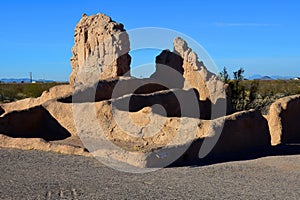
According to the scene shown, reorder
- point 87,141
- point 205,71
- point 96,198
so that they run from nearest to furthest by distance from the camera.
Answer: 1. point 96,198
2. point 87,141
3. point 205,71

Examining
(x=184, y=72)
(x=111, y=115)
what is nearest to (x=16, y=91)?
(x=184, y=72)

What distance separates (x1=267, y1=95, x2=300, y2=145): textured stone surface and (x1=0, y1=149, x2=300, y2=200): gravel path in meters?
2.95

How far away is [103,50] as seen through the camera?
68.4ft

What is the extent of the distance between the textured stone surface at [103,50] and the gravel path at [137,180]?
24.7ft

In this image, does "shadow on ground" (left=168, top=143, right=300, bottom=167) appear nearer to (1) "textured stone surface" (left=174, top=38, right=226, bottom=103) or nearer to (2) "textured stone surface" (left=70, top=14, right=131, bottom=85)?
(1) "textured stone surface" (left=174, top=38, right=226, bottom=103)

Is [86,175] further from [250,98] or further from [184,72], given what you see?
[250,98]

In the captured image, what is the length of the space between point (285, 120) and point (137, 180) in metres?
7.81

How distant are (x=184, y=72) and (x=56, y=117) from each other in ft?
18.8

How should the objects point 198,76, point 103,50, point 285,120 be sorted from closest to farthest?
point 285,120 → point 198,76 → point 103,50

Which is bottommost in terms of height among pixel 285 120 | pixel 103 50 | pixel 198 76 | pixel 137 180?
pixel 137 180

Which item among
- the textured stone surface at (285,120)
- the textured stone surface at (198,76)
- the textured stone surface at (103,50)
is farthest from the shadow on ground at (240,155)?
the textured stone surface at (103,50)

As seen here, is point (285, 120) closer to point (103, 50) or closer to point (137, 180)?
point (137, 180)

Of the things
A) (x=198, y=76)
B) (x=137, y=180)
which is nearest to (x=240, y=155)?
(x=137, y=180)

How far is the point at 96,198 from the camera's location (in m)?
9.01
